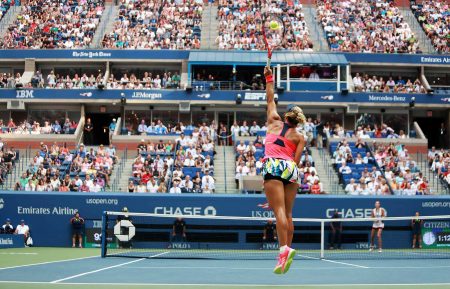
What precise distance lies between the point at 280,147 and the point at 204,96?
1382 inches

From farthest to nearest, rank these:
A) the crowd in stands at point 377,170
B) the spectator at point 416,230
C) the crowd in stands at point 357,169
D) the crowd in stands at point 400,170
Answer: the crowd in stands at point 400,170
the crowd in stands at point 377,170
the crowd in stands at point 357,169
the spectator at point 416,230

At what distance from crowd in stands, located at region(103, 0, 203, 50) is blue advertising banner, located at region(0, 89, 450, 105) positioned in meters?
4.06

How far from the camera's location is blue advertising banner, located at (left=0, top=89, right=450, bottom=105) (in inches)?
1810

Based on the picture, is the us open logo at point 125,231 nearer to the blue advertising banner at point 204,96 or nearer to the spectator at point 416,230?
the spectator at point 416,230

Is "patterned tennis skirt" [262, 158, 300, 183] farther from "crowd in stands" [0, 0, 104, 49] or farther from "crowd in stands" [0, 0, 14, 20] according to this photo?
"crowd in stands" [0, 0, 14, 20]

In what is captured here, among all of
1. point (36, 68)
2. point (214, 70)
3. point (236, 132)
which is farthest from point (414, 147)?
point (36, 68)

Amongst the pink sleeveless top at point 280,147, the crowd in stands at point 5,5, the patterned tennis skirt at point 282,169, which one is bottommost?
the patterned tennis skirt at point 282,169

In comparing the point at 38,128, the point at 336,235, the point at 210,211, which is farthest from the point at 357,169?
the point at 38,128

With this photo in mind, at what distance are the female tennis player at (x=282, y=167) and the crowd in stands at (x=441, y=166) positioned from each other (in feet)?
90.4

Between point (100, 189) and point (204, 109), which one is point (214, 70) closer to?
point (204, 109)

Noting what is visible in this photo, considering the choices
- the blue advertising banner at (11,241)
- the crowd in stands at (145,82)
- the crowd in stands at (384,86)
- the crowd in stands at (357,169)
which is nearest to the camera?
the blue advertising banner at (11,241)

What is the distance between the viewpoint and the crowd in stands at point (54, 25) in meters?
49.3

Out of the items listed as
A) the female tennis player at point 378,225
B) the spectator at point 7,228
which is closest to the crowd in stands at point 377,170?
the female tennis player at point 378,225

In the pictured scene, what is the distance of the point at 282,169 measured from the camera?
1091 centimetres
